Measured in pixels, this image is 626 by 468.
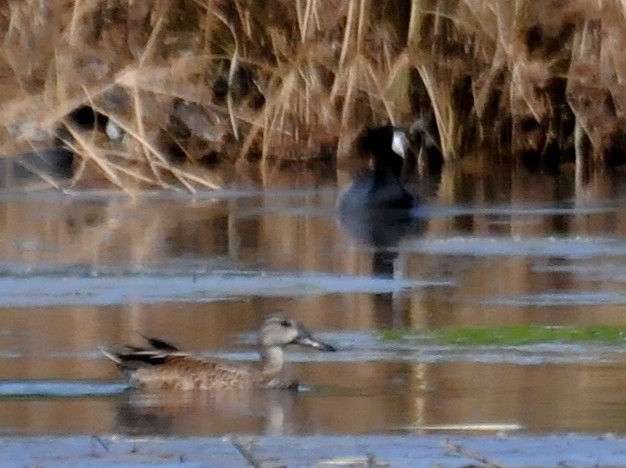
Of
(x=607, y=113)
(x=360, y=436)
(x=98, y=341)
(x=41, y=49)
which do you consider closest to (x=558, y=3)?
(x=607, y=113)

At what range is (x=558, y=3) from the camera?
26.0 meters

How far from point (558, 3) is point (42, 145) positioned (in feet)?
20.8

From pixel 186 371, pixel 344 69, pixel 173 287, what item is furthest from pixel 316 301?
pixel 344 69

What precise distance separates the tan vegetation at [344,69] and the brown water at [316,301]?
7.34ft

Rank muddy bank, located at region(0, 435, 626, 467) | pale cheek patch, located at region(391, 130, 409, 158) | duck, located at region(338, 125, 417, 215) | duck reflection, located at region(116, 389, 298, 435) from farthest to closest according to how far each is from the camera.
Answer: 1. pale cheek patch, located at region(391, 130, 409, 158)
2. duck, located at region(338, 125, 417, 215)
3. duck reflection, located at region(116, 389, 298, 435)
4. muddy bank, located at region(0, 435, 626, 467)

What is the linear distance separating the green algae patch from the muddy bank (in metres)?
2.99

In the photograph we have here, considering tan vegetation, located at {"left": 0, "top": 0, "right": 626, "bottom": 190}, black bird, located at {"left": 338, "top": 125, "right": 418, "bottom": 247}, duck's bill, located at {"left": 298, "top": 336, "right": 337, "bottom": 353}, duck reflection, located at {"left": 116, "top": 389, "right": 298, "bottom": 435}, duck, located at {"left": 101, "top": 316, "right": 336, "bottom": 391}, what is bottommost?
duck reflection, located at {"left": 116, "top": 389, "right": 298, "bottom": 435}

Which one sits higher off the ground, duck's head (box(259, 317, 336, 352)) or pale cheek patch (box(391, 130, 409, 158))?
pale cheek patch (box(391, 130, 409, 158))

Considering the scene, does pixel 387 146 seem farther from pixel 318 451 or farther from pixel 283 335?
pixel 318 451

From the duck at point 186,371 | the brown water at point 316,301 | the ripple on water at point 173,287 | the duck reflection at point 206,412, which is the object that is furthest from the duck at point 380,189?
the duck reflection at point 206,412

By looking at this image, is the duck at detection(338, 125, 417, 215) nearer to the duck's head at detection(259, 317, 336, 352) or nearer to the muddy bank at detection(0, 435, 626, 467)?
the duck's head at detection(259, 317, 336, 352)

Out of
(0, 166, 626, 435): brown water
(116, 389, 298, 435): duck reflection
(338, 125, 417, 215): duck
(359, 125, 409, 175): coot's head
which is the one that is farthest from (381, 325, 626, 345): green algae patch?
(359, 125, 409, 175): coot's head

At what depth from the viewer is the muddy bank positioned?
827 cm

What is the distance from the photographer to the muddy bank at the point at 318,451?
27.1 ft
